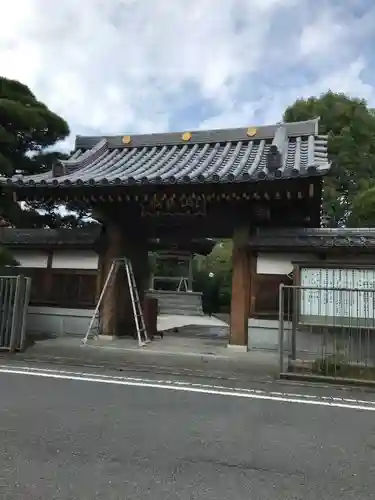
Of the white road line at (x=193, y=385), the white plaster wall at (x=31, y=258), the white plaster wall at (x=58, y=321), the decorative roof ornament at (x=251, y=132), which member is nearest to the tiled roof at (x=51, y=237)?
the white plaster wall at (x=31, y=258)

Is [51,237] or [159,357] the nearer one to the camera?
[159,357]

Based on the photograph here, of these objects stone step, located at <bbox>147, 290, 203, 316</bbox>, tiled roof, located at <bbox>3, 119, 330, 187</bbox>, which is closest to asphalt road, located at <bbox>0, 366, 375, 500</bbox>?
tiled roof, located at <bbox>3, 119, 330, 187</bbox>

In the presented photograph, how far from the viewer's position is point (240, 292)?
9922mm

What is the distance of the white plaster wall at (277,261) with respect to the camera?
968 centimetres

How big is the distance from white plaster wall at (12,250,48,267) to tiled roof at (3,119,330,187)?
1.94m

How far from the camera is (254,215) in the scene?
10.0m

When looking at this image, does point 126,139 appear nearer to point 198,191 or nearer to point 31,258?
point 31,258

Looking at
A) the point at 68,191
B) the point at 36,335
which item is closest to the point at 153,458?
the point at 68,191

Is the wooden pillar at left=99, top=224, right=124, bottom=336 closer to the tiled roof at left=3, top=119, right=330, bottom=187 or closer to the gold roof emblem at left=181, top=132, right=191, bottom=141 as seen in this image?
the tiled roof at left=3, top=119, right=330, bottom=187

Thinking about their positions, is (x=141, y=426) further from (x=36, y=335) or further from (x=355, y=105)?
Answer: (x=355, y=105)

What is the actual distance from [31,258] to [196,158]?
489 centimetres

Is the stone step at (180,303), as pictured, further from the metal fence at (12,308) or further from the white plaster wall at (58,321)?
the metal fence at (12,308)

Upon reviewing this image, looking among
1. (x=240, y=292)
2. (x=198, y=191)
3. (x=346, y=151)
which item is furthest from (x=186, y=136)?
(x=346, y=151)

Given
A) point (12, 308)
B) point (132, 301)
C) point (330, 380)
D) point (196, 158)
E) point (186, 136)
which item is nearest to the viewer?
point (330, 380)
